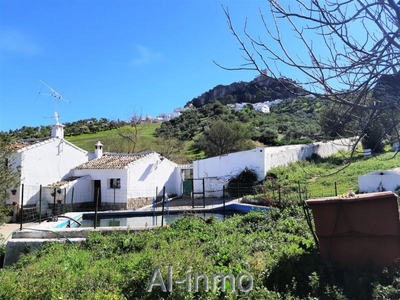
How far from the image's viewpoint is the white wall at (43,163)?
1855cm

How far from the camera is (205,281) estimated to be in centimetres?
365

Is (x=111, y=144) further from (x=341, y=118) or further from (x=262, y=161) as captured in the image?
(x=341, y=118)

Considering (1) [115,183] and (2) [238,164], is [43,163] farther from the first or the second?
(2) [238,164]

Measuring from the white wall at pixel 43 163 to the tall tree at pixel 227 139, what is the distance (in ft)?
42.9

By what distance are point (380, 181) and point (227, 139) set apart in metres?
17.5

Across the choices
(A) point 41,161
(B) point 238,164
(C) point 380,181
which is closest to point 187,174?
(B) point 238,164

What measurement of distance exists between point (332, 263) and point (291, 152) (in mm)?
21253

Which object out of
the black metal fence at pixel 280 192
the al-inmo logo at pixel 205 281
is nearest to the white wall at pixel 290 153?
the black metal fence at pixel 280 192

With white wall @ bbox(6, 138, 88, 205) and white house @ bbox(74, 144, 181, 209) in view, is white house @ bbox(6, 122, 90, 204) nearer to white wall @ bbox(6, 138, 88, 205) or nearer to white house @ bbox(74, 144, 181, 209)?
white wall @ bbox(6, 138, 88, 205)

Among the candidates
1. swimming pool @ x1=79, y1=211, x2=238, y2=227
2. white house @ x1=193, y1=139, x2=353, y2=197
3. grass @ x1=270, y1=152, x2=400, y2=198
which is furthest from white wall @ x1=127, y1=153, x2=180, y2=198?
grass @ x1=270, y1=152, x2=400, y2=198

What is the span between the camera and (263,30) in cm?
301

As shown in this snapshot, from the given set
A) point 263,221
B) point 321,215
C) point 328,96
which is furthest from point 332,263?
point 263,221

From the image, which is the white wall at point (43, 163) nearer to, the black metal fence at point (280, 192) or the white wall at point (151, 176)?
the white wall at point (151, 176)

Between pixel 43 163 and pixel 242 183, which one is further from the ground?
pixel 43 163
